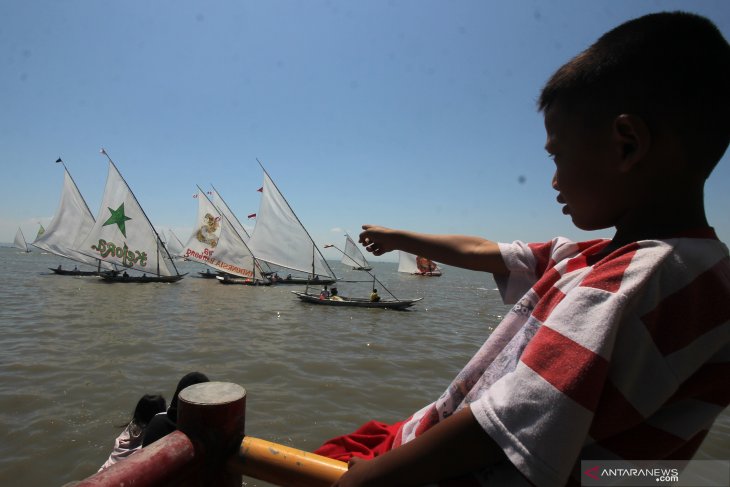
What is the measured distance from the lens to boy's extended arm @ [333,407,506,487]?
790 millimetres

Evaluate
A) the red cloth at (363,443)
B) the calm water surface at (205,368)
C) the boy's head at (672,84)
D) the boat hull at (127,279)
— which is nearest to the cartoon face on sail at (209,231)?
the boat hull at (127,279)

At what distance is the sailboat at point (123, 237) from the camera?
97.8 feet

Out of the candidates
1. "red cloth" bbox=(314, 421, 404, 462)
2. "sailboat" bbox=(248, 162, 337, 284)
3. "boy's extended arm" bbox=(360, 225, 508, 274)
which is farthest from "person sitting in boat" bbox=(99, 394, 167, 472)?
"sailboat" bbox=(248, 162, 337, 284)

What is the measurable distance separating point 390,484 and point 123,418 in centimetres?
727

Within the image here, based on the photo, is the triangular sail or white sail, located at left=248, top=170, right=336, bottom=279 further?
the triangular sail

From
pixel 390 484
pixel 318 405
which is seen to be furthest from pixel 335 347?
pixel 390 484

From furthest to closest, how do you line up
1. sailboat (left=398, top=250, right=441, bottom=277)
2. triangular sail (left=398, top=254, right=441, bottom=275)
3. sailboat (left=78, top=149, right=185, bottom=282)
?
sailboat (left=398, top=250, right=441, bottom=277), triangular sail (left=398, top=254, right=441, bottom=275), sailboat (left=78, top=149, right=185, bottom=282)

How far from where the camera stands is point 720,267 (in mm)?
732

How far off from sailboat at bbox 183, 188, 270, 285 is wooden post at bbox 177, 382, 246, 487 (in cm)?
3391

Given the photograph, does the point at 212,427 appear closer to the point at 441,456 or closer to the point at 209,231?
the point at 441,456

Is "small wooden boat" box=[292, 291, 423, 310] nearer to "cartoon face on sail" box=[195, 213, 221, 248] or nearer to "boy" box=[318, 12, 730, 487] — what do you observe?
"cartoon face on sail" box=[195, 213, 221, 248]

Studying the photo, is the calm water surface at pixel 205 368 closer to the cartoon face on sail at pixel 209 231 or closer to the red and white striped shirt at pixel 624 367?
the red and white striped shirt at pixel 624 367

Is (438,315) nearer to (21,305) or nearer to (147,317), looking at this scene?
(147,317)

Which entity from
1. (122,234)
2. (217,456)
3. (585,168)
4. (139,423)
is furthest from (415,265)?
(585,168)
